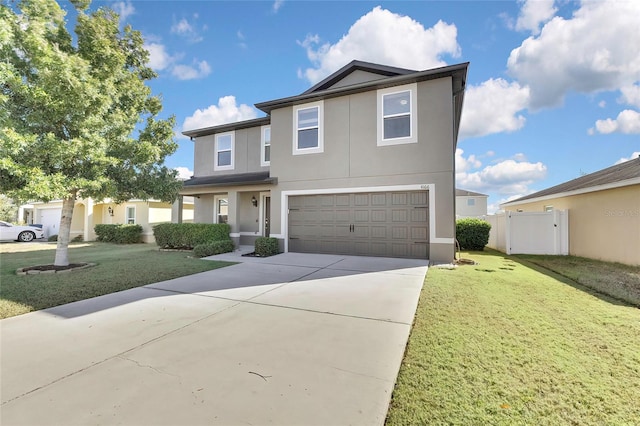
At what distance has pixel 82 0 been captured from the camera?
7762 mm

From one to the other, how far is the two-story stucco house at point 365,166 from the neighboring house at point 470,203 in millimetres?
26357

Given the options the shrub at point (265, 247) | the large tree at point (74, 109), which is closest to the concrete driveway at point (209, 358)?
the large tree at point (74, 109)

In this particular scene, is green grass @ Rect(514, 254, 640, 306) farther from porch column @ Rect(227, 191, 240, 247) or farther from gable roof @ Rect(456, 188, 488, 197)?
gable roof @ Rect(456, 188, 488, 197)

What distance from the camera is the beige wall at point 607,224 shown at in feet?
27.9

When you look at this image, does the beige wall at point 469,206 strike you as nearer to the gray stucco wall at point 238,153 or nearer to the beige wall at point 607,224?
the beige wall at point 607,224

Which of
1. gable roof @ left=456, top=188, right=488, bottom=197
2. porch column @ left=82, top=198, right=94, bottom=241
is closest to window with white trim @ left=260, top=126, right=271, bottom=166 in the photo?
porch column @ left=82, top=198, right=94, bottom=241

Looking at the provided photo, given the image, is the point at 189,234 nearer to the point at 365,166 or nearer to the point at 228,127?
the point at 228,127

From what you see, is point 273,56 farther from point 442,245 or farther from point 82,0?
point 442,245

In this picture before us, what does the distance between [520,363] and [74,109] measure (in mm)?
9947

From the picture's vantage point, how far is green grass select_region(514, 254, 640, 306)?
564cm

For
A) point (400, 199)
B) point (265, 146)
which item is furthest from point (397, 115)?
point (265, 146)

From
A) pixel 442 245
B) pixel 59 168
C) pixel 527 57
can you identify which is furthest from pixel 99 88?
pixel 527 57

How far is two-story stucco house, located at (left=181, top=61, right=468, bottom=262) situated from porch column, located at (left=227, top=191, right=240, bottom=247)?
0.05 metres

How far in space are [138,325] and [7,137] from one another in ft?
17.0
